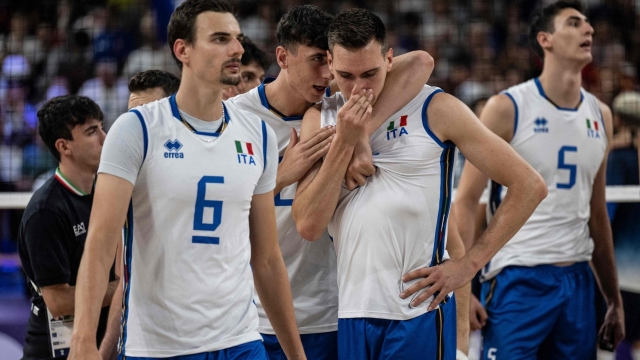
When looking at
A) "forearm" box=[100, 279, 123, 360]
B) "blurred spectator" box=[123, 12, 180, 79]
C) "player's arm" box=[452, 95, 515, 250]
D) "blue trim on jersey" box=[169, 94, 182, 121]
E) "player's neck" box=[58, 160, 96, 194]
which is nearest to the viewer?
"blue trim on jersey" box=[169, 94, 182, 121]

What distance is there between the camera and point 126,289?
3.50 m

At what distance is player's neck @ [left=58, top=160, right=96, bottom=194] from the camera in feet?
15.3

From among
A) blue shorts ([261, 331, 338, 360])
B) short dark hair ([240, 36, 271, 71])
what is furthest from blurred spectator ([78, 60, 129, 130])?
blue shorts ([261, 331, 338, 360])

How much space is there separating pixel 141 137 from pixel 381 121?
119 cm

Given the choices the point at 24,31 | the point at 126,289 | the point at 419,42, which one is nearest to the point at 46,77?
the point at 24,31

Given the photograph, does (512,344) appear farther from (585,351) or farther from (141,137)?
(141,137)

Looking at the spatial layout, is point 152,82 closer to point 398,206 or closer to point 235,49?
point 235,49

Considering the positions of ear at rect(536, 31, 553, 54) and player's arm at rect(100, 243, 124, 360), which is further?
ear at rect(536, 31, 553, 54)

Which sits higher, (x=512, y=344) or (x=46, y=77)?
(x=46, y=77)

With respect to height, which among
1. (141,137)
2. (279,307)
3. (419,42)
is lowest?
(279,307)

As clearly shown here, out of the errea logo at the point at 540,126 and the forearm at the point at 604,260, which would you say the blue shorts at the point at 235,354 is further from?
the forearm at the point at 604,260

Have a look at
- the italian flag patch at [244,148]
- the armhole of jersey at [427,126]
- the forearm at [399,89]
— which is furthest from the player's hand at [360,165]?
the italian flag patch at [244,148]

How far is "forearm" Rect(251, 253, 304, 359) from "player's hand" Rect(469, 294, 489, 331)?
6.26 feet

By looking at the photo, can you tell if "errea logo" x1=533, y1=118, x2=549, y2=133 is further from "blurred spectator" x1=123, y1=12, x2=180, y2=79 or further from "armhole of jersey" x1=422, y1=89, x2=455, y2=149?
"blurred spectator" x1=123, y1=12, x2=180, y2=79
